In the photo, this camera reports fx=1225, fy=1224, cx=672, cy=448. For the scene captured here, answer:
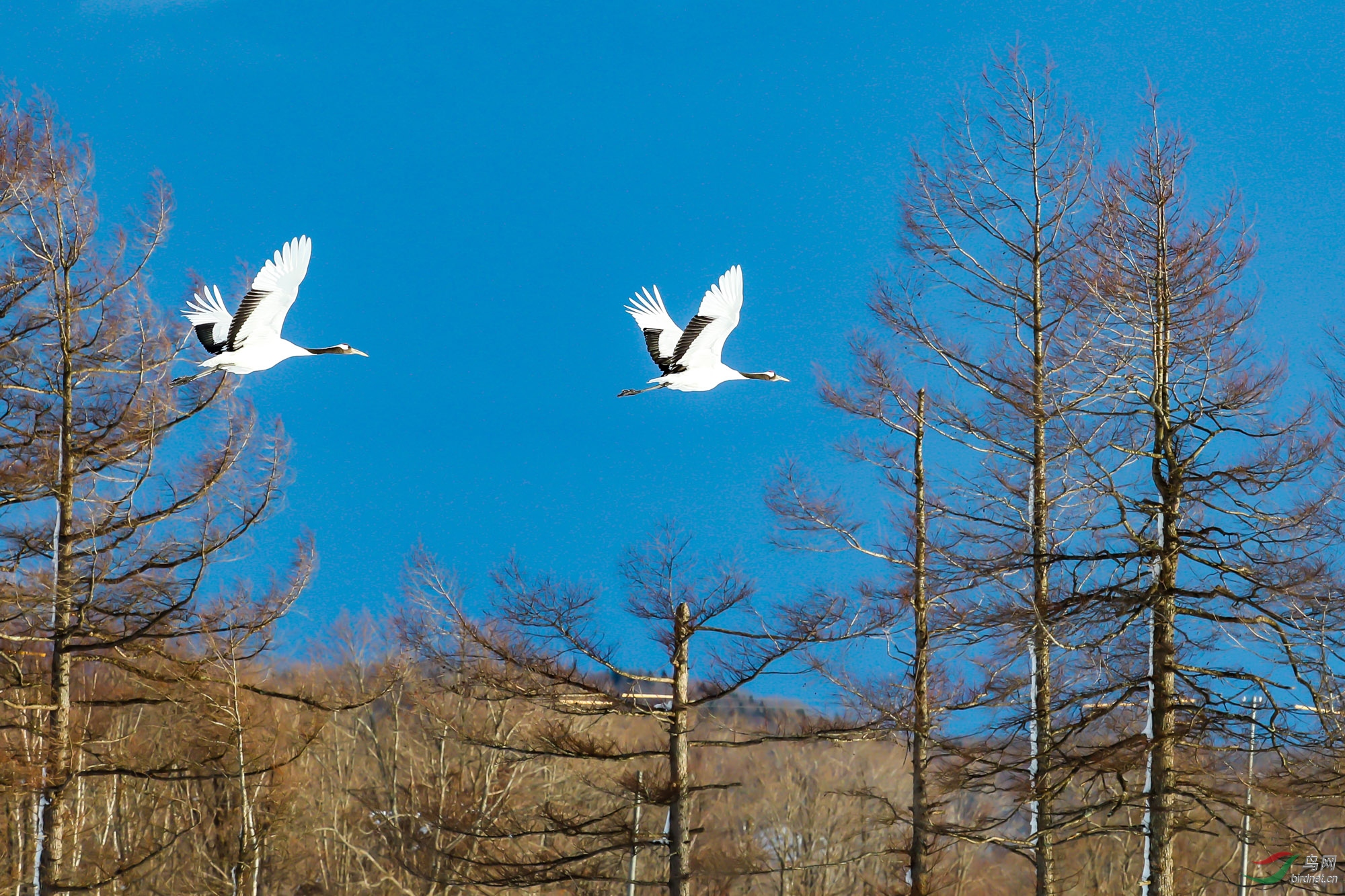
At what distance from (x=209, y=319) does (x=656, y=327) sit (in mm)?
4768

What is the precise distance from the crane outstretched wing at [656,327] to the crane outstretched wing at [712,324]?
34 cm

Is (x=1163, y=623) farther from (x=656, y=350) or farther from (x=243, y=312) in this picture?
(x=243, y=312)

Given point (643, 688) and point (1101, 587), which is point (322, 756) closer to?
point (643, 688)

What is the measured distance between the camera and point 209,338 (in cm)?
1163

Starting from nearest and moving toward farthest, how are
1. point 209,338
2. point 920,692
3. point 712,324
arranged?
point 712,324
point 209,338
point 920,692

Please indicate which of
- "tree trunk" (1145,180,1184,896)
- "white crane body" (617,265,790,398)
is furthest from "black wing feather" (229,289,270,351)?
"tree trunk" (1145,180,1184,896)

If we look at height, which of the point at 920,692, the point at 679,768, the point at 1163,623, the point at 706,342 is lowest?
the point at 679,768

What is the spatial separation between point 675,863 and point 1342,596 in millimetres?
6844

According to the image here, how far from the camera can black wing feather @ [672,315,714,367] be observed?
9812 mm

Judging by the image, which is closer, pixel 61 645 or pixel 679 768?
pixel 61 645

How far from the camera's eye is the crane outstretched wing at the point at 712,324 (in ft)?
32.1

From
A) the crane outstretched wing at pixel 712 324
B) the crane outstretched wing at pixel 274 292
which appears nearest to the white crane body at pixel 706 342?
the crane outstretched wing at pixel 712 324

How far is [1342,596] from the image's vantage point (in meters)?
10.2

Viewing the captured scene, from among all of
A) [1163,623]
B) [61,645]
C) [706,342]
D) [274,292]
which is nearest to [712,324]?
[706,342]
